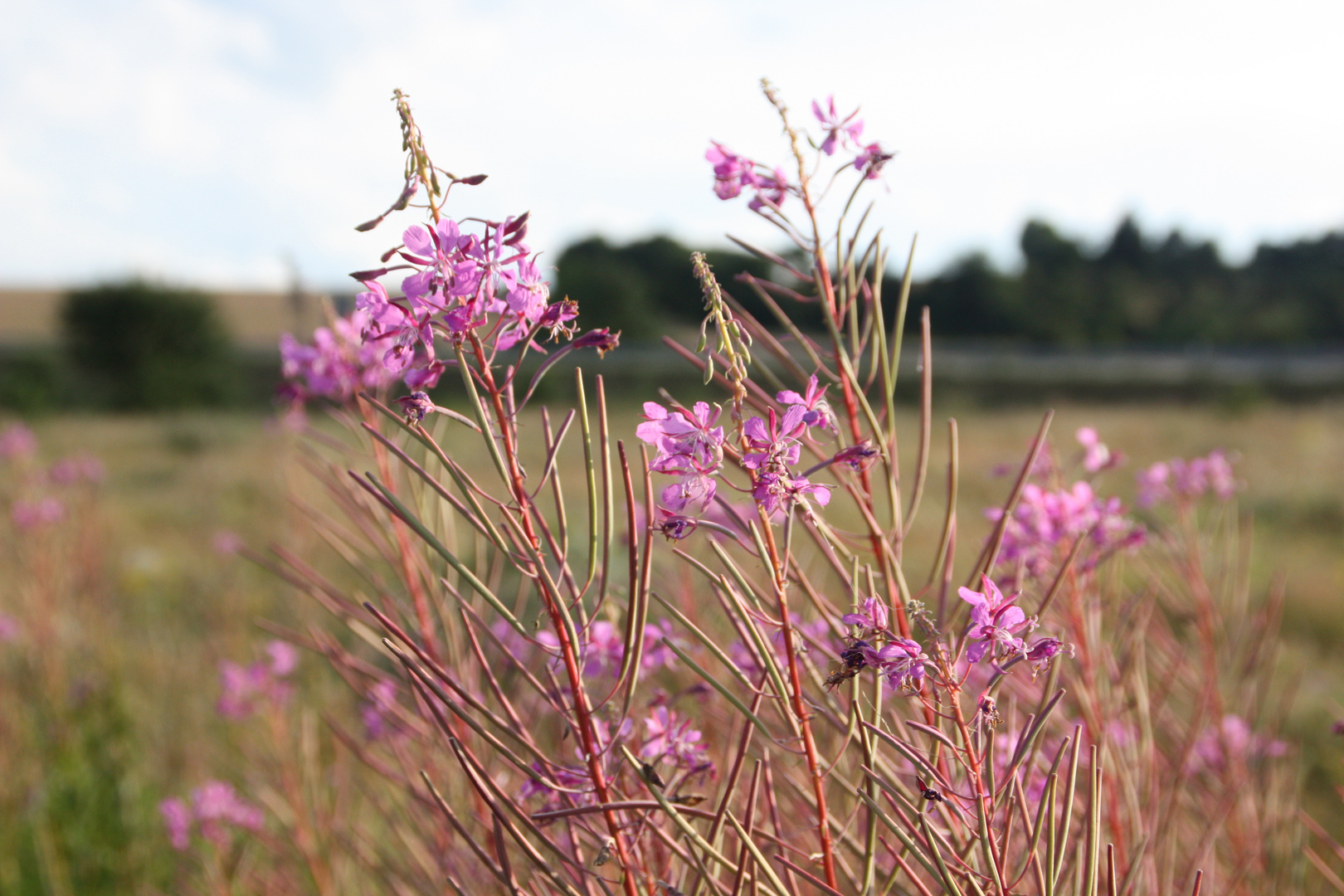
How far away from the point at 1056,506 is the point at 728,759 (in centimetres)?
57

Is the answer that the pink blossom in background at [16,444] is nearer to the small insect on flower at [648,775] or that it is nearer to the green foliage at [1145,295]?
the small insect on flower at [648,775]

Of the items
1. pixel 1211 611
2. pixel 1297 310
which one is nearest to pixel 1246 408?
pixel 1297 310

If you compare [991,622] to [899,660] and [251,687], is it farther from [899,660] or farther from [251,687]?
[251,687]

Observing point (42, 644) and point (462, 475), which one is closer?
point (462, 475)

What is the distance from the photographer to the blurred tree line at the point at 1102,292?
2916cm

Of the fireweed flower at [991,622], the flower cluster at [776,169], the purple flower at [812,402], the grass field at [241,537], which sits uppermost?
the flower cluster at [776,169]

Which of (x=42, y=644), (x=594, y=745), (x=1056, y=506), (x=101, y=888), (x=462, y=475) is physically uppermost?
(x=462, y=475)

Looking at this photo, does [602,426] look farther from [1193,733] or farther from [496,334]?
[1193,733]

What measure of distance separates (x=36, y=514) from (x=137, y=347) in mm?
25615

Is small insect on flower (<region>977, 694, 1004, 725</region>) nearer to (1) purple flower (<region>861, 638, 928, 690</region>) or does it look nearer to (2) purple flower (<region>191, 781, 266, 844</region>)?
(1) purple flower (<region>861, 638, 928, 690</region>)

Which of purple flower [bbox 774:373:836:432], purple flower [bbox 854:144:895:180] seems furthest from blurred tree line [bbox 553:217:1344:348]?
purple flower [bbox 774:373:836:432]

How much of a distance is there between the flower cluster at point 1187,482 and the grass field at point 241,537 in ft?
0.21

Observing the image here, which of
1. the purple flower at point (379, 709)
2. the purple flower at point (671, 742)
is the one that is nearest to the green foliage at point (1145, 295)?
the purple flower at point (379, 709)

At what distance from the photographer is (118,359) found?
25312mm
